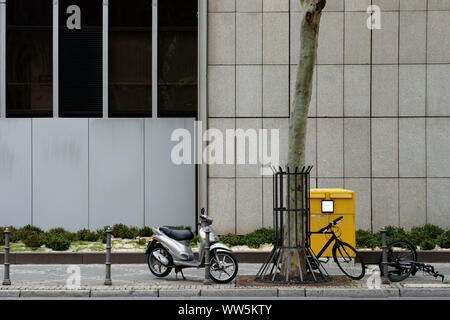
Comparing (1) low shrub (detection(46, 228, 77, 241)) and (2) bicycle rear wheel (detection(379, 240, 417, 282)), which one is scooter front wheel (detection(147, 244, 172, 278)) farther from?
(1) low shrub (detection(46, 228, 77, 241))

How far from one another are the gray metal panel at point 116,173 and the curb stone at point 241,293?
8.28 metres

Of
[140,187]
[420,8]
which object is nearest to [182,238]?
[140,187]

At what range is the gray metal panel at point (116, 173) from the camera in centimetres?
1948

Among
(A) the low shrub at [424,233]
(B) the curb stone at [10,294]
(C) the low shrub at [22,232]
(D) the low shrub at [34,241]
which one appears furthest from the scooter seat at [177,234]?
(A) the low shrub at [424,233]

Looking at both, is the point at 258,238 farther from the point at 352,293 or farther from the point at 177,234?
the point at 352,293

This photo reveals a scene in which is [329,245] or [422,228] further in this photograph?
[422,228]

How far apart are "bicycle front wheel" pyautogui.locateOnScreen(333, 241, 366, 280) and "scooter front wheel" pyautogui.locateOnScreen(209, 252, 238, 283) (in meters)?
1.92

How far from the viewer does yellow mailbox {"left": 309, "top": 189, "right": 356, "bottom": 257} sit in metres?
14.1

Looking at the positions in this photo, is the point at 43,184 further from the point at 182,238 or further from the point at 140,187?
the point at 182,238

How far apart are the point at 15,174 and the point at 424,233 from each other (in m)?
10.8

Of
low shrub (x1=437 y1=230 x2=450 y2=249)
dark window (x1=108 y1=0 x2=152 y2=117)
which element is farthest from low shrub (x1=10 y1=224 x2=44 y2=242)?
low shrub (x1=437 y1=230 x2=450 y2=249)

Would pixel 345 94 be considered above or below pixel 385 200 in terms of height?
above

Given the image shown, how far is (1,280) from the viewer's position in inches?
504

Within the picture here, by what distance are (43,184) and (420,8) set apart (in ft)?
35.8
